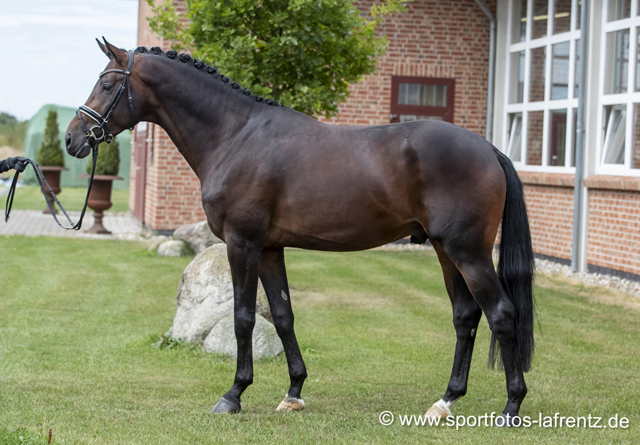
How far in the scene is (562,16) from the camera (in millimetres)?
11453

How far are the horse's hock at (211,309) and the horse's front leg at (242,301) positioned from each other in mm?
1354

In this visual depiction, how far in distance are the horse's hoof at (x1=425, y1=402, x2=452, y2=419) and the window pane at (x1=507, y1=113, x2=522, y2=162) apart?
30.3ft

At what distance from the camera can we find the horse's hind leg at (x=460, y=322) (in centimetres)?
433

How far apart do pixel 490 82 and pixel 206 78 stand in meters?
10.1

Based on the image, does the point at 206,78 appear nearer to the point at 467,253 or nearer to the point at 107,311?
the point at 467,253

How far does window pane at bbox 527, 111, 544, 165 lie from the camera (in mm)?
12102

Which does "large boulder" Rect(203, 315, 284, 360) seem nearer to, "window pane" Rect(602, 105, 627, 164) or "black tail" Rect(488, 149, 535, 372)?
"black tail" Rect(488, 149, 535, 372)

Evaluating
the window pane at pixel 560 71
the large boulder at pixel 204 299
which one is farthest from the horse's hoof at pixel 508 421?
the window pane at pixel 560 71

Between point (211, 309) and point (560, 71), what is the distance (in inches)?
308

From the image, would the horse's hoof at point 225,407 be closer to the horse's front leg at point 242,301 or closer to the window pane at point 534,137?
the horse's front leg at point 242,301

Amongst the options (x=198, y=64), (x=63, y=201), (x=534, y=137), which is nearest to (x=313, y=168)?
(x=198, y=64)

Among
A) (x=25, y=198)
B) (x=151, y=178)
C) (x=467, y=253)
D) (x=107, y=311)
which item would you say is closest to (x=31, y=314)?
(x=107, y=311)

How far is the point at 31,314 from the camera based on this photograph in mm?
7297

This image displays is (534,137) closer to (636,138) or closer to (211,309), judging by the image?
(636,138)
